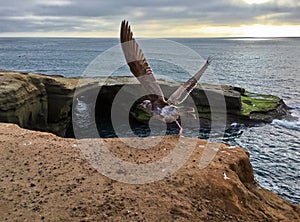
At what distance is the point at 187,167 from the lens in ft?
30.4

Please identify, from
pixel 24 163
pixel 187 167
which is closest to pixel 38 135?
pixel 24 163

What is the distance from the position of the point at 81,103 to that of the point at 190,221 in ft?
88.1

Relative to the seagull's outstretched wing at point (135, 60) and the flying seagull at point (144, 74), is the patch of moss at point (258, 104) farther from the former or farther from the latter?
the seagull's outstretched wing at point (135, 60)

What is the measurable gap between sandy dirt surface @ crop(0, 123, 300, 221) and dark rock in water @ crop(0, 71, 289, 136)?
1419 cm

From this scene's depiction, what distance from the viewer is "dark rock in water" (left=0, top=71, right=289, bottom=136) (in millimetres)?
23812

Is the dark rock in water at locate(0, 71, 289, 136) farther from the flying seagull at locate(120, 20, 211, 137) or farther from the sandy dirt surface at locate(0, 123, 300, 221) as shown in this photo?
the flying seagull at locate(120, 20, 211, 137)

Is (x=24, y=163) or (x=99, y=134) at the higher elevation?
(x=24, y=163)

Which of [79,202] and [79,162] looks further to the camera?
[79,162]

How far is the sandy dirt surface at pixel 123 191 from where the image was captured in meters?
7.35

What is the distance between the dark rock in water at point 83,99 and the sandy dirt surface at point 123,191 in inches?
558

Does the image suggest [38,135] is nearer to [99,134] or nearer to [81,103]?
[99,134]

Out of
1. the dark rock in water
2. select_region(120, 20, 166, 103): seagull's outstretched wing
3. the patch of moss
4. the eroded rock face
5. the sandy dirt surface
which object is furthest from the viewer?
the patch of moss

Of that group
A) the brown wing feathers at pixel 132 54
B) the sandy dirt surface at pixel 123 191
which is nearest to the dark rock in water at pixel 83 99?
the sandy dirt surface at pixel 123 191

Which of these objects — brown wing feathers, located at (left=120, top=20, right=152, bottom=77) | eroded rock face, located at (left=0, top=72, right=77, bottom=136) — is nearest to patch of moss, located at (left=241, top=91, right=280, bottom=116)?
eroded rock face, located at (left=0, top=72, right=77, bottom=136)
